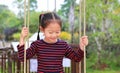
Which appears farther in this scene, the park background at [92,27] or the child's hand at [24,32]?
the park background at [92,27]

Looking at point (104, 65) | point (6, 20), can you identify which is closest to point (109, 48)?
point (104, 65)

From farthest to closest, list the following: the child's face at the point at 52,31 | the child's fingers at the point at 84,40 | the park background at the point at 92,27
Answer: the park background at the point at 92,27
the child's fingers at the point at 84,40
the child's face at the point at 52,31

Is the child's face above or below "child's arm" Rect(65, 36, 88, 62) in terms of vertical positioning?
above

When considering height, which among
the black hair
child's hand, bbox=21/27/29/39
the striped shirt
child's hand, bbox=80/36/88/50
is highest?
the black hair

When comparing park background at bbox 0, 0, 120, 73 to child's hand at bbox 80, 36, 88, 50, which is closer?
child's hand at bbox 80, 36, 88, 50

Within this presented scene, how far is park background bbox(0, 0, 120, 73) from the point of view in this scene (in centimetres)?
725

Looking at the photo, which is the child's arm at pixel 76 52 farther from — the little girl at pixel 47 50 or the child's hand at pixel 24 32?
the child's hand at pixel 24 32

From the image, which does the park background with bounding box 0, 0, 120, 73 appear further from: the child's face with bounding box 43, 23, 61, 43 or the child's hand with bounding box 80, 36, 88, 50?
the child's face with bounding box 43, 23, 61, 43

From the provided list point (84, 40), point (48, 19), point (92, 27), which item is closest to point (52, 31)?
point (48, 19)

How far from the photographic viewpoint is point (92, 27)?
7867mm

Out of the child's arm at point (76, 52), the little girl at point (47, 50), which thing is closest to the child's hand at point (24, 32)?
the little girl at point (47, 50)

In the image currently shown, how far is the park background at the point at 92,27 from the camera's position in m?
7.25

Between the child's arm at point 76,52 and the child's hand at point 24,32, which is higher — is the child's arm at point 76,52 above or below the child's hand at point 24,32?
below

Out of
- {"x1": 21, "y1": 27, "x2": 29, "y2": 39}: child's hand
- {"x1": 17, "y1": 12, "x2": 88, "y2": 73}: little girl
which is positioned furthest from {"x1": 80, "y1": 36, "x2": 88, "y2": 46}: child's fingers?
{"x1": 21, "y1": 27, "x2": 29, "y2": 39}: child's hand
